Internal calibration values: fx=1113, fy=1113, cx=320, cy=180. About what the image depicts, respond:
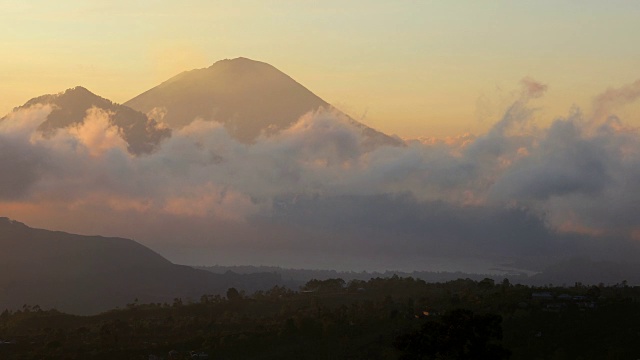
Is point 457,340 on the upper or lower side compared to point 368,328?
lower

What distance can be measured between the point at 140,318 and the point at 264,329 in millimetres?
34382

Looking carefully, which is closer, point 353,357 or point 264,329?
point 353,357

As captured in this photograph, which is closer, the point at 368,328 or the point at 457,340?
the point at 457,340

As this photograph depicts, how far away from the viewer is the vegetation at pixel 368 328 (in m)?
96.3

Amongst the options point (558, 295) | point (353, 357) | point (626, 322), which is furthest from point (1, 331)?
point (626, 322)

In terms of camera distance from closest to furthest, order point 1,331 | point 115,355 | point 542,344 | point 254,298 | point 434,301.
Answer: point 542,344 < point 115,355 < point 434,301 < point 1,331 < point 254,298

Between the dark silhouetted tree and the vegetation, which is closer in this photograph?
the dark silhouetted tree

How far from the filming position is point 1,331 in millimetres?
165000

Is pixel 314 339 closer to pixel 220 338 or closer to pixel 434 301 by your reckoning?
pixel 220 338

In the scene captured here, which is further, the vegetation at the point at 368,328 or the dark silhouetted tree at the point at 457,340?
the vegetation at the point at 368,328

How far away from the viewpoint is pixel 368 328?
441 ft

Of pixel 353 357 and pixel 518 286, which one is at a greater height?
pixel 518 286

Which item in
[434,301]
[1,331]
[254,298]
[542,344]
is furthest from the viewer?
[254,298]

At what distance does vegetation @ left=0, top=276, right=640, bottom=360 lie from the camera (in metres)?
96.3
